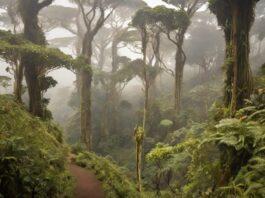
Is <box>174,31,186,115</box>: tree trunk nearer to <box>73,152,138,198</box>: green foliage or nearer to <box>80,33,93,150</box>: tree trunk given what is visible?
<box>80,33,93,150</box>: tree trunk

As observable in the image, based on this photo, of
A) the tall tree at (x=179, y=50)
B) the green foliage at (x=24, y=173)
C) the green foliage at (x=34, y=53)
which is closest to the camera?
the green foliage at (x=24, y=173)

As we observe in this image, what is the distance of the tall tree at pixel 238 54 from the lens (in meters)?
11.5

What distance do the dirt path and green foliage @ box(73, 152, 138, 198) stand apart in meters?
0.22

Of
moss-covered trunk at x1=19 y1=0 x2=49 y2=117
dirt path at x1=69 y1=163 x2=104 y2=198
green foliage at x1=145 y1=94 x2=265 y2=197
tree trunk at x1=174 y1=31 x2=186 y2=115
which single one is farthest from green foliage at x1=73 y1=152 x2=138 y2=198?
tree trunk at x1=174 y1=31 x2=186 y2=115

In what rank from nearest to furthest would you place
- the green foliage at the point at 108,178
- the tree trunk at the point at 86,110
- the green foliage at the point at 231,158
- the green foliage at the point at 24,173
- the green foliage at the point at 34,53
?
the green foliage at the point at 231,158 → the green foliage at the point at 24,173 → the green foliage at the point at 108,178 → the green foliage at the point at 34,53 → the tree trunk at the point at 86,110

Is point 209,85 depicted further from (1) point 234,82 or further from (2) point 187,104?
(1) point 234,82

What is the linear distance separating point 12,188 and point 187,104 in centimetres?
2426

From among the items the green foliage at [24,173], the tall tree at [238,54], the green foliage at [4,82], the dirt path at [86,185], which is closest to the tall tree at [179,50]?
the tall tree at [238,54]

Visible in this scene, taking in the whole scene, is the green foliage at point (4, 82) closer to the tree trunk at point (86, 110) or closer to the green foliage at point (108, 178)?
the tree trunk at point (86, 110)

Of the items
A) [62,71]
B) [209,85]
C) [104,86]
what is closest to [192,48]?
[209,85]

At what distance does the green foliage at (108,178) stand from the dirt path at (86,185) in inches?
8.5

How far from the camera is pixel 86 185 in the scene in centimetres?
1072

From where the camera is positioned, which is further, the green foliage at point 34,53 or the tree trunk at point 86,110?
the tree trunk at point 86,110

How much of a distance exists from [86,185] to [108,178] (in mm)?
1193
